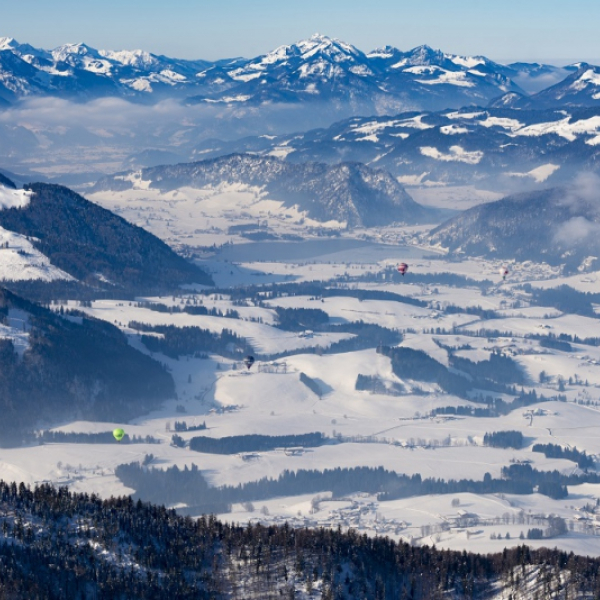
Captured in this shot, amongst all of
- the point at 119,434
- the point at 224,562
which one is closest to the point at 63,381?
the point at 119,434

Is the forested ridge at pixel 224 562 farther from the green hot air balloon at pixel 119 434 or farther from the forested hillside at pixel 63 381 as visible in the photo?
the forested hillside at pixel 63 381

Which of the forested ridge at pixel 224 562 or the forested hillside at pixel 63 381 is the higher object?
the forested hillside at pixel 63 381

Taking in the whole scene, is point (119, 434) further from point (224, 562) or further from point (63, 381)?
point (224, 562)

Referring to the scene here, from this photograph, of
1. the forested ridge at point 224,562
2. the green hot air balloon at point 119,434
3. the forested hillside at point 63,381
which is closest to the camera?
the forested ridge at point 224,562

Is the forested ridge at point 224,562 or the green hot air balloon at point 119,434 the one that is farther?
the green hot air balloon at point 119,434

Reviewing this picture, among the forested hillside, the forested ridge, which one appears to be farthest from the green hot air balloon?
the forested ridge

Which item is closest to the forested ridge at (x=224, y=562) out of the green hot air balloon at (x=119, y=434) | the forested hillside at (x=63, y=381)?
the green hot air balloon at (x=119, y=434)

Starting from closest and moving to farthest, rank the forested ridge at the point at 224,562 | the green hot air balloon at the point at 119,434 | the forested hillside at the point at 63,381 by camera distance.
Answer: the forested ridge at the point at 224,562, the green hot air balloon at the point at 119,434, the forested hillside at the point at 63,381

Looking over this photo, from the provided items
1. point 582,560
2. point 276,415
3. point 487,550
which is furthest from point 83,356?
point 582,560

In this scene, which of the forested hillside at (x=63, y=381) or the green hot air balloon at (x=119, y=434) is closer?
the green hot air balloon at (x=119, y=434)

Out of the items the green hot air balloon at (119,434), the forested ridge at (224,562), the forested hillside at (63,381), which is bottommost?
the forested ridge at (224,562)
